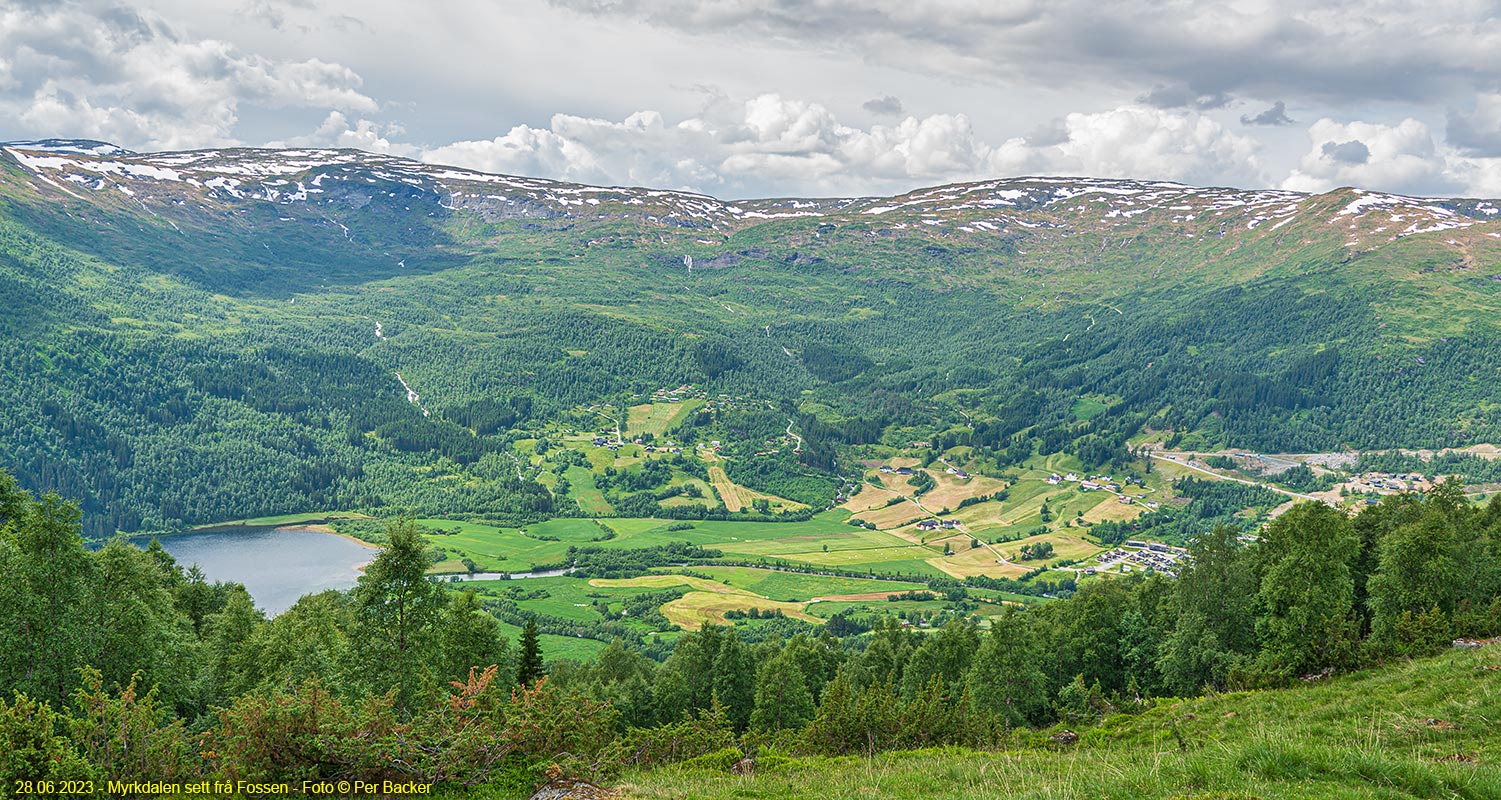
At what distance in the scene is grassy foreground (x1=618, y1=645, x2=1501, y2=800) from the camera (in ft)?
40.4

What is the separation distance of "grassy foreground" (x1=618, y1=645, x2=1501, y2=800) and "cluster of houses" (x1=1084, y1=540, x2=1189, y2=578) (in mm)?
123295

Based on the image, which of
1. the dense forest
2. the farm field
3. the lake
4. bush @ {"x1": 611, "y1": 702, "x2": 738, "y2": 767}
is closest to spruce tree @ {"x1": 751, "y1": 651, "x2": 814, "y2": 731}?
the dense forest

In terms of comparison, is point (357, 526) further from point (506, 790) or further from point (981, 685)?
point (506, 790)

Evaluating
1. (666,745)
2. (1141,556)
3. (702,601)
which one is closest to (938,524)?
(1141,556)

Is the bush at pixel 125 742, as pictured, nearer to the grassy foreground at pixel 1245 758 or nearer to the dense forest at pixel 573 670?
the dense forest at pixel 573 670

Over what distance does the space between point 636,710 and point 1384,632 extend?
3982cm

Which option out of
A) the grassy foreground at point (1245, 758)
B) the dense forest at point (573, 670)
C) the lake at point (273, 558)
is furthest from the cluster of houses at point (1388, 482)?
the lake at point (273, 558)

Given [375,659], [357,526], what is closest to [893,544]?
[357,526]

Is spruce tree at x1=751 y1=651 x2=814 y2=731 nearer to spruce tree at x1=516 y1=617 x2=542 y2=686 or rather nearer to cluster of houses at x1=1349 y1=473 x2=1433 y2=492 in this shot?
spruce tree at x1=516 y1=617 x2=542 y2=686

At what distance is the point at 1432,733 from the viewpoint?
17.7 metres

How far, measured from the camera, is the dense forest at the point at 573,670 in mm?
16875

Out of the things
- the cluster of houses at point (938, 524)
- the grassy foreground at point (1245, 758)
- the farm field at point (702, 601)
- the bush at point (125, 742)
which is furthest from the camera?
the cluster of houses at point (938, 524)

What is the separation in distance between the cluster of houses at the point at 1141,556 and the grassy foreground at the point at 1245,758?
12329 centimetres

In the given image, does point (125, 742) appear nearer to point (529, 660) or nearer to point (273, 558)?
point (529, 660)
